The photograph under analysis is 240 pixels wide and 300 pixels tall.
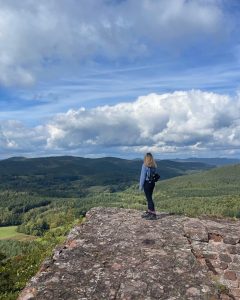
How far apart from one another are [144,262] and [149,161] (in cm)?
826

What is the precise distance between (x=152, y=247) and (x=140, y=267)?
177 cm

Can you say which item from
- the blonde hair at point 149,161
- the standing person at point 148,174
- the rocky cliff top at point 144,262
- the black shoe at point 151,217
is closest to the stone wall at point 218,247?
the rocky cliff top at point 144,262

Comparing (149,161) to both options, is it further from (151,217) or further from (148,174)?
(151,217)

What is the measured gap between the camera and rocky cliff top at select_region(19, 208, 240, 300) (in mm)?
11945

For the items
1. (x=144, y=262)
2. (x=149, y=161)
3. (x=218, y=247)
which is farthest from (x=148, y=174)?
(x=144, y=262)

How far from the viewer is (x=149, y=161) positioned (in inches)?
833

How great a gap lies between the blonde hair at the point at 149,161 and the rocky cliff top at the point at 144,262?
380cm

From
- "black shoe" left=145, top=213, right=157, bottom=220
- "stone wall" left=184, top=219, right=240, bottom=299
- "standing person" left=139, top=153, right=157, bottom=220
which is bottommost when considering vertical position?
"stone wall" left=184, top=219, right=240, bottom=299

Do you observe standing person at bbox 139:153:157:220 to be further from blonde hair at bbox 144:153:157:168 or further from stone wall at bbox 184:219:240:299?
stone wall at bbox 184:219:240:299

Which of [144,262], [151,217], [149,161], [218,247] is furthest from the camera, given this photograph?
[149,161]

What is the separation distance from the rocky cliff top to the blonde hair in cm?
380

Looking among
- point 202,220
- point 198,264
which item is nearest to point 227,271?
point 198,264

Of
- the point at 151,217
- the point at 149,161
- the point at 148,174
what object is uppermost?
the point at 149,161

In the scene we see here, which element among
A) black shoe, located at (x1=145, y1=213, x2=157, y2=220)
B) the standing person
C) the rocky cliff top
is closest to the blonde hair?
the standing person
